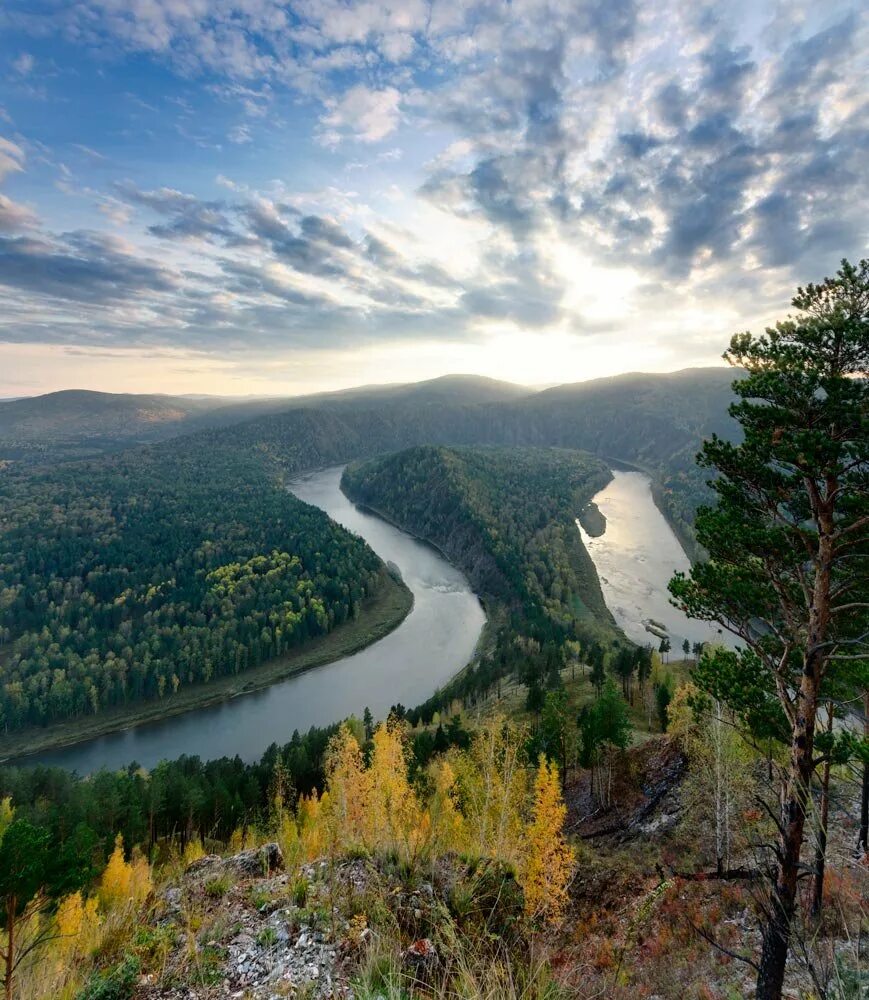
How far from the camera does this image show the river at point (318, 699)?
2109 inches

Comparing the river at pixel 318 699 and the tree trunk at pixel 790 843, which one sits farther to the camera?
the river at pixel 318 699

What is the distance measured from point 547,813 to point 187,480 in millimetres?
187535

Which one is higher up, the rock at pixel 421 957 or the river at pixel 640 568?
the rock at pixel 421 957

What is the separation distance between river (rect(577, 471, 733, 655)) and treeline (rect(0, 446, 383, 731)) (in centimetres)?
4404

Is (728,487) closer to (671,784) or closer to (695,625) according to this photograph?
(671,784)

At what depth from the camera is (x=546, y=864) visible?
1603cm

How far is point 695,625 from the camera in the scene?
76.8m

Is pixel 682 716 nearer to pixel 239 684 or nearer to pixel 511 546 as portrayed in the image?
pixel 239 684

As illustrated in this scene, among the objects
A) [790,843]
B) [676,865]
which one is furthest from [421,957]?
[676,865]

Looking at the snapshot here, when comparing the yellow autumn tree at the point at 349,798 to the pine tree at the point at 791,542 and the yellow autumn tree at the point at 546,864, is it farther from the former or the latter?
the pine tree at the point at 791,542

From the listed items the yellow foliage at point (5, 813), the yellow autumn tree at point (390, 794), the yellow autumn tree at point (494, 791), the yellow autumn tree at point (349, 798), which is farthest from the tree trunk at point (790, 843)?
the yellow foliage at point (5, 813)

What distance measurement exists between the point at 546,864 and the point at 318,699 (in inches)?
2020

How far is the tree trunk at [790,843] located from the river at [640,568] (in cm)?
4335

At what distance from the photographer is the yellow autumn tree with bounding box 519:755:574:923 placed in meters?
14.7
